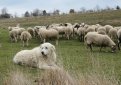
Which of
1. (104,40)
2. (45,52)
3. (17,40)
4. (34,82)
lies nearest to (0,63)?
(45,52)

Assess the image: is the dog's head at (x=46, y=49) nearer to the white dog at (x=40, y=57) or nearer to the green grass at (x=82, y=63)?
the white dog at (x=40, y=57)

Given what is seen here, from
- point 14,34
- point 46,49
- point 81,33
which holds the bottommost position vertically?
point 14,34

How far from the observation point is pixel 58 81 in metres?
9.48

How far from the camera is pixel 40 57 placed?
1591 cm

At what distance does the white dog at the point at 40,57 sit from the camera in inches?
612

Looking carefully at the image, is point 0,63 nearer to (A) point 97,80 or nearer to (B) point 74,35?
(A) point 97,80

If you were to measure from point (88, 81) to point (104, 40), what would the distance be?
14.8 m

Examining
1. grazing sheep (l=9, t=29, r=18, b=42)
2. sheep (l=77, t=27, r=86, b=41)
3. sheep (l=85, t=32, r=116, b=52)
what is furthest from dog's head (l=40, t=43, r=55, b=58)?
grazing sheep (l=9, t=29, r=18, b=42)

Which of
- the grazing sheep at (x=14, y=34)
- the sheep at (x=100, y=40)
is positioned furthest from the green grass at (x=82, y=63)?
the grazing sheep at (x=14, y=34)

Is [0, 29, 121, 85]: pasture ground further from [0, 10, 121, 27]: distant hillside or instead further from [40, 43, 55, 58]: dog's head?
[0, 10, 121, 27]: distant hillside

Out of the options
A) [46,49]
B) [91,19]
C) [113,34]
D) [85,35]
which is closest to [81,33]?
[113,34]

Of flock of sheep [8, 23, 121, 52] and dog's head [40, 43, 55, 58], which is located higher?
dog's head [40, 43, 55, 58]

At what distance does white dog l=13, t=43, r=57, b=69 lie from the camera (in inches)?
612

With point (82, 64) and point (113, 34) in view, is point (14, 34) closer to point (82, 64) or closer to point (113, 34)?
point (113, 34)
